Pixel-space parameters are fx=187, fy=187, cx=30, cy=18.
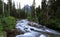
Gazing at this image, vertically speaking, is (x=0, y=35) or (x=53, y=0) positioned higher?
(x=53, y=0)

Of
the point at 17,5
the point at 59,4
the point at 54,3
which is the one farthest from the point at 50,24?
the point at 17,5

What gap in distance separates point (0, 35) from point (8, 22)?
5.00 metres

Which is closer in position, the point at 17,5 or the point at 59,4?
the point at 59,4

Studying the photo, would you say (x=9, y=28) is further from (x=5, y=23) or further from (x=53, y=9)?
(x=53, y=9)

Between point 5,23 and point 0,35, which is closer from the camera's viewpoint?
point 0,35

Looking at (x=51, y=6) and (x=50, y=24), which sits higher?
(x=51, y=6)

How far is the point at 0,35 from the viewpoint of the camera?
512 inches

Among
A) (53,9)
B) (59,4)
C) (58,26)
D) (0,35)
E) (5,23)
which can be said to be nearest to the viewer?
(0,35)

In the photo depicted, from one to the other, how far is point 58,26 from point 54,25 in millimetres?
1582

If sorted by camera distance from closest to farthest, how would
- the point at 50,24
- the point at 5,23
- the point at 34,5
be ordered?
the point at 5,23 < the point at 50,24 < the point at 34,5

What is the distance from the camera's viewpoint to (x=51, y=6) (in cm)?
4234

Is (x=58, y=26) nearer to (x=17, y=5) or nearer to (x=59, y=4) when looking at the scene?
(x=59, y=4)

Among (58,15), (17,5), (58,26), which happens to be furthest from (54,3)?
(17,5)

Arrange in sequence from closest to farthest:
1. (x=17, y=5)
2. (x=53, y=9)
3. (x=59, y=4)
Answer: (x=59, y=4)
(x=53, y=9)
(x=17, y=5)
